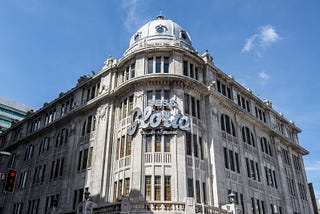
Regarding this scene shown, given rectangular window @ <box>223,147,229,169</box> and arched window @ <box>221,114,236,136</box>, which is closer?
rectangular window @ <box>223,147,229,169</box>

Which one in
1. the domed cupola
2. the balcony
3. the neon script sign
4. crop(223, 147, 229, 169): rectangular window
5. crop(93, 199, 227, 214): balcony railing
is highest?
the domed cupola

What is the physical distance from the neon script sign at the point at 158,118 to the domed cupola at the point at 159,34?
10.7 meters

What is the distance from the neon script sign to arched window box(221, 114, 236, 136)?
755cm

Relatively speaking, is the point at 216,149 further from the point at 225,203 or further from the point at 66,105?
the point at 66,105

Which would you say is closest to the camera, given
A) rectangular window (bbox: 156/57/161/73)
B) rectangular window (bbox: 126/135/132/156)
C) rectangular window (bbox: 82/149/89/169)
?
rectangular window (bbox: 126/135/132/156)

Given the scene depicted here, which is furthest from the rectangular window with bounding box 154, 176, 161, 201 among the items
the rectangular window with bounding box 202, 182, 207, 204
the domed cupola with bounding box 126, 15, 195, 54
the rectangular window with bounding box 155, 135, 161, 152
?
the domed cupola with bounding box 126, 15, 195, 54

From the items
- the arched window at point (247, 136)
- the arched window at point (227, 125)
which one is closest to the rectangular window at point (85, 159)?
the arched window at point (227, 125)

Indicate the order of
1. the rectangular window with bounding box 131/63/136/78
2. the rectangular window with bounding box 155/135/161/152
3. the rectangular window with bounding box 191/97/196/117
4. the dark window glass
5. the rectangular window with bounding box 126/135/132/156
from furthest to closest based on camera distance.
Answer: the rectangular window with bounding box 131/63/136/78 < the rectangular window with bounding box 191/97/196/117 < the rectangular window with bounding box 126/135/132/156 < the dark window glass < the rectangular window with bounding box 155/135/161/152

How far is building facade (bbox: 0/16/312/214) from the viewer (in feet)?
89.9

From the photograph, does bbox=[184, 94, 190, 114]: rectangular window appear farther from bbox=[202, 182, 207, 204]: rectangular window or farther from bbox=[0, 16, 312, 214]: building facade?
bbox=[202, 182, 207, 204]: rectangular window

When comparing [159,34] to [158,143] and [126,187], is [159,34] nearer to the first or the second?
[158,143]

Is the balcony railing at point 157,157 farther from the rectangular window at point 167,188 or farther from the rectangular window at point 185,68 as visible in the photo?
the rectangular window at point 185,68

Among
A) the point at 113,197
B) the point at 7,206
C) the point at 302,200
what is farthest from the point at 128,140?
the point at 302,200

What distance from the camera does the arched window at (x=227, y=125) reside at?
1372 inches
